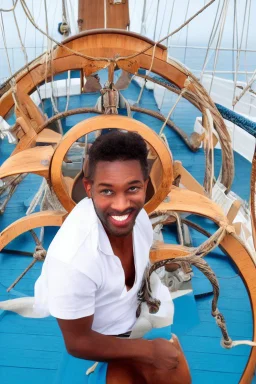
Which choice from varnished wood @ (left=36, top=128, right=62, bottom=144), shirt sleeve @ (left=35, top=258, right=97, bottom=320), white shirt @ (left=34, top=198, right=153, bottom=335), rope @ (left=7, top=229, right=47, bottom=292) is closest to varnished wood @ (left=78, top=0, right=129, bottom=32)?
varnished wood @ (left=36, top=128, right=62, bottom=144)

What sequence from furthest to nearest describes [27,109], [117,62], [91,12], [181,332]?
[91,12] < [181,332] < [27,109] < [117,62]

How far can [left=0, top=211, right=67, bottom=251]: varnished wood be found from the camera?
4.67ft

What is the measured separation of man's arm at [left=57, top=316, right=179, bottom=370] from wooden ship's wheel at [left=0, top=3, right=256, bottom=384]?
24cm

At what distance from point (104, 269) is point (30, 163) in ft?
1.81

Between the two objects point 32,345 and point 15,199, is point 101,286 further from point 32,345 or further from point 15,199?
point 15,199

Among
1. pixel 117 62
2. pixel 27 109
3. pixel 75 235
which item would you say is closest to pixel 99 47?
pixel 117 62

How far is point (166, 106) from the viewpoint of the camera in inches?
201

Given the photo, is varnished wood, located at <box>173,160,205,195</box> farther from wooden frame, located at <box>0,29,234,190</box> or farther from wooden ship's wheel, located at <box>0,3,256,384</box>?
wooden frame, located at <box>0,29,234,190</box>

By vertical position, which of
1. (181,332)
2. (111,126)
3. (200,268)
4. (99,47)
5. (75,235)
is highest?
(99,47)

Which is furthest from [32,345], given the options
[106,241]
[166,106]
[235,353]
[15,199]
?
[166,106]

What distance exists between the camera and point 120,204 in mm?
946

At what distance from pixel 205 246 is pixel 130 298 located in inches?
13.2

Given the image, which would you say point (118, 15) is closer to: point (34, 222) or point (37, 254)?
point (37, 254)

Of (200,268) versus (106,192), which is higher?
(106,192)
